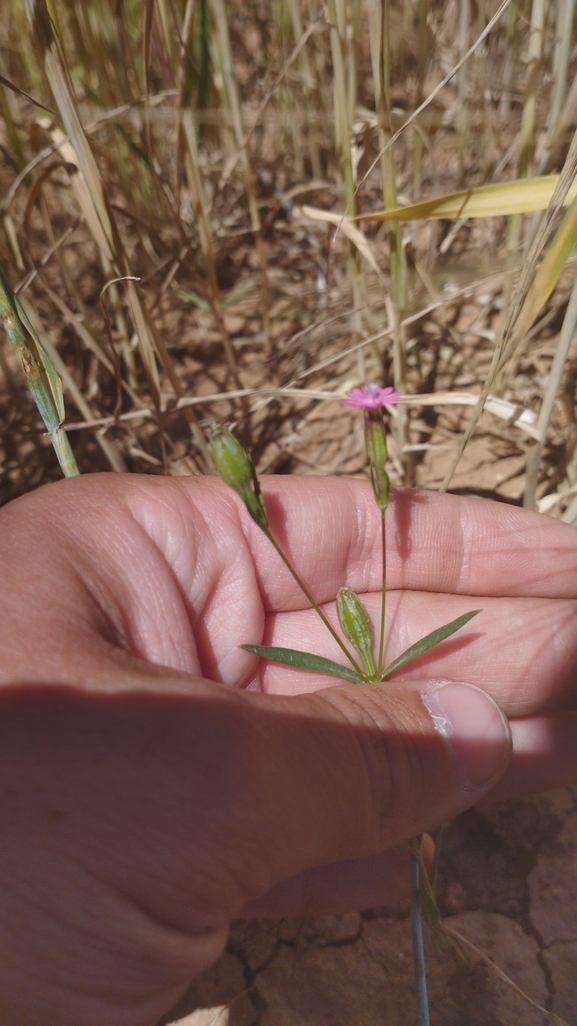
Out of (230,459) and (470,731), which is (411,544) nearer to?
(470,731)

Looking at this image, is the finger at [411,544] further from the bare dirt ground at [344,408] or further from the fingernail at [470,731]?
the fingernail at [470,731]

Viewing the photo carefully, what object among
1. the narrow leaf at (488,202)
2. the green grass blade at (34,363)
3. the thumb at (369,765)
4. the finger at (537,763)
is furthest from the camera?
the finger at (537,763)

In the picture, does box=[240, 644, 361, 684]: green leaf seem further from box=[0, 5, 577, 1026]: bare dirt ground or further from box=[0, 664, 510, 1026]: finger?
box=[0, 5, 577, 1026]: bare dirt ground

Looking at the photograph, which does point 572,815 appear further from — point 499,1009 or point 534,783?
point 499,1009

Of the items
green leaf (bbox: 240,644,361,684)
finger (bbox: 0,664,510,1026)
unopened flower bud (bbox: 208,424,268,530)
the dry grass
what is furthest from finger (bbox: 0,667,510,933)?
the dry grass

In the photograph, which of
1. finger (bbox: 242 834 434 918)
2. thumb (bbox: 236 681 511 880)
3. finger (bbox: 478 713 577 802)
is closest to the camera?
thumb (bbox: 236 681 511 880)

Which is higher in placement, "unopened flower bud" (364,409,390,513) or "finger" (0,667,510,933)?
"unopened flower bud" (364,409,390,513)

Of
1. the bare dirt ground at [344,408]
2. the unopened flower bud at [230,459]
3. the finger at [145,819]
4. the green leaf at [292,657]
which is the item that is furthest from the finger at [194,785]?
the bare dirt ground at [344,408]

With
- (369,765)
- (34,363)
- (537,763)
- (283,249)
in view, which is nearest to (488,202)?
(34,363)
